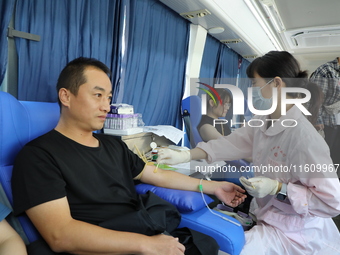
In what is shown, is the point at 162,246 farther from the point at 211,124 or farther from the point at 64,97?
the point at 211,124

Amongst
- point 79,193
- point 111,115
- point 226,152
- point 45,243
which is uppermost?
point 111,115

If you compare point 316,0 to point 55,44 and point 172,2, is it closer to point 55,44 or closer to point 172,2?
point 172,2

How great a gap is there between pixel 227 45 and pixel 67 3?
344 cm

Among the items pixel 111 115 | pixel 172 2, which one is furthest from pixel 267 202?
pixel 172 2

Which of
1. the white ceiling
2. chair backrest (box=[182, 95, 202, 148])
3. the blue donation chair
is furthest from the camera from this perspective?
the white ceiling

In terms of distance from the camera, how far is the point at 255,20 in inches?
145

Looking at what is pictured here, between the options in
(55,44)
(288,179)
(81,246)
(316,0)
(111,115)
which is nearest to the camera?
(81,246)

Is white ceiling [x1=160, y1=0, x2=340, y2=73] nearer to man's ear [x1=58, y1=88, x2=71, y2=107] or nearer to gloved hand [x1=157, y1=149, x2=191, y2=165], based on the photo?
gloved hand [x1=157, y1=149, x2=191, y2=165]

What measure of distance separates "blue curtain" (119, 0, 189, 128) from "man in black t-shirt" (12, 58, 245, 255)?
114 cm

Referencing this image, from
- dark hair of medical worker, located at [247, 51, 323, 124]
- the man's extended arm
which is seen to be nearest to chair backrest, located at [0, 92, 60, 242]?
the man's extended arm

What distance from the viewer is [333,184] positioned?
869 mm

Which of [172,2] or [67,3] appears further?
[172,2]

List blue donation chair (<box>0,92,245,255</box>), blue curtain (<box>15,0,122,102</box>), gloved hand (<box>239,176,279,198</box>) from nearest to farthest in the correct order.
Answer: blue donation chair (<box>0,92,245,255</box>) → gloved hand (<box>239,176,279,198</box>) → blue curtain (<box>15,0,122,102</box>)

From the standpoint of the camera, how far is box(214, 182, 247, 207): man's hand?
1.18m
